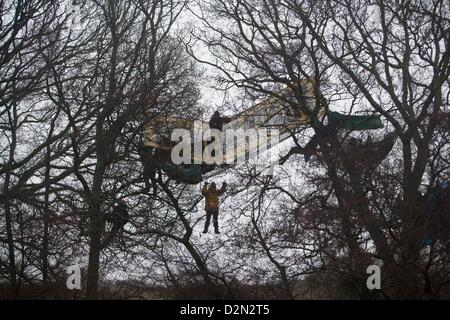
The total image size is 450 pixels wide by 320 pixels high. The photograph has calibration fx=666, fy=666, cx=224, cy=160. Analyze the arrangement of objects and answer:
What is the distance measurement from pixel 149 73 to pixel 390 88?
23.2 feet

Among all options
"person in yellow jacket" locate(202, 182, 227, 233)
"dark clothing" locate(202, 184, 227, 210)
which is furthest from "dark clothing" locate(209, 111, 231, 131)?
"dark clothing" locate(202, 184, 227, 210)

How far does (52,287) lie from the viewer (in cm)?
1560

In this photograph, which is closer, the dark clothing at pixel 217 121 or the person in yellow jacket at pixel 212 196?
the dark clothing at pixel 217 121

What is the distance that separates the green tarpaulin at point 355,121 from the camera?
57.3 ft

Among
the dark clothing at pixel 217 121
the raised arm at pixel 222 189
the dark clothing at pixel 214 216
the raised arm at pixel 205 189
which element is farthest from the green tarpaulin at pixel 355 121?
the dark clothing at pixel 214 216

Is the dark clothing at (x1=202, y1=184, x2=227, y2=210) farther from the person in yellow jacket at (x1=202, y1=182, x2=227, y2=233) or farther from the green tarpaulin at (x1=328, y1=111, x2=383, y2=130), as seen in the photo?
the green tarpaulin at (x1=328, y1=111, x2=383, y2=130)

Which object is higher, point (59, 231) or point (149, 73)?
point (149, 73)

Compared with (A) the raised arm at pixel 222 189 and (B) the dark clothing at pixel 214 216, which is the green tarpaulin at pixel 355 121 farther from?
(B) the dark clothing at pixel 214 216

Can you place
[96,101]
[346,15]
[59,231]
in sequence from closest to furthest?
[59,231], [96,101], [346,15]

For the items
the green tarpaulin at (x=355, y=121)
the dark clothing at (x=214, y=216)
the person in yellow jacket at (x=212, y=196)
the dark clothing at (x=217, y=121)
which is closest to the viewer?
the green tarpaulin at (x=355, y=121)

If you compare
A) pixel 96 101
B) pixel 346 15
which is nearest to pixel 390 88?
pixel 346 15

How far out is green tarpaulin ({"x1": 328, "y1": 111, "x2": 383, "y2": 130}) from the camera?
17.5 meters

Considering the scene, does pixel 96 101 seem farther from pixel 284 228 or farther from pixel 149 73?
pixel 284 228
